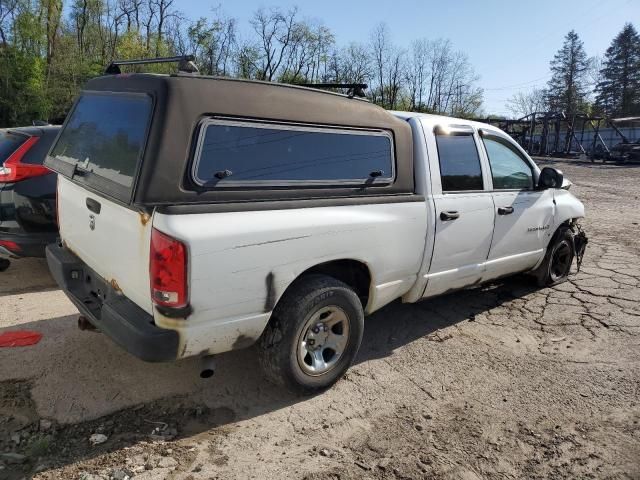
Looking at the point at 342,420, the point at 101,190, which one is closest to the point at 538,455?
the point at 342,420

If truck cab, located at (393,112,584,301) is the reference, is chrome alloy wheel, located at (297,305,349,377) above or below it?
below

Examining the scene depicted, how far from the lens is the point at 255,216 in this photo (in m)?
2.73

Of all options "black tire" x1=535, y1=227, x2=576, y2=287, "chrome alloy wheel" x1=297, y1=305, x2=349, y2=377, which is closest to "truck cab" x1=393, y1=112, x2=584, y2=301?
"black tire" x1=535, y1=227, x2=576, y2=287

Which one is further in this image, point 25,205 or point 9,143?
point 9,143

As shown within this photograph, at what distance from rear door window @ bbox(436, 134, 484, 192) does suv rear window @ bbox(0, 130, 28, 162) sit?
13.8 feet

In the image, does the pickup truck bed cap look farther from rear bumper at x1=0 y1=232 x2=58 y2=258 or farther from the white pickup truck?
rear bumper at x1=0 y1=232 x2=58 y2=258

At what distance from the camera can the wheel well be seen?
3307 millimetres

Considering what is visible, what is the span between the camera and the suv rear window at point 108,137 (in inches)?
106

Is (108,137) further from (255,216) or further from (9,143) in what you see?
Answer: (9,143)

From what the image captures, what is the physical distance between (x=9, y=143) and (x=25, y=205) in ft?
2.61

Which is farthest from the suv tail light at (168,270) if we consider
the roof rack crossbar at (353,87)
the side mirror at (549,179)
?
the side mirror at (549,179)

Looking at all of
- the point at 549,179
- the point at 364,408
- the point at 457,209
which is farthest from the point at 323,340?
the point at 549,179

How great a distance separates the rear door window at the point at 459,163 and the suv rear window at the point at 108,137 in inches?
91.5

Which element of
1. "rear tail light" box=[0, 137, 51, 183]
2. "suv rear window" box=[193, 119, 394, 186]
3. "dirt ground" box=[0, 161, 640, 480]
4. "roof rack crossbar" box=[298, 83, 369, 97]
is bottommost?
"dirt ground" box=[0, 161, 640, 480]
